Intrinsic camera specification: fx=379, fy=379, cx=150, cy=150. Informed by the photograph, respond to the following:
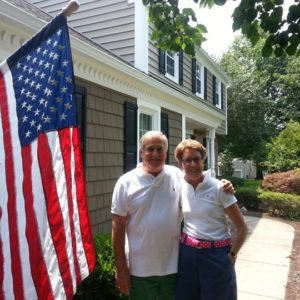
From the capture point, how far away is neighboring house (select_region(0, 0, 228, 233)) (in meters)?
5.59

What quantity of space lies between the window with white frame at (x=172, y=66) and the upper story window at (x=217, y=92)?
18.2 ft

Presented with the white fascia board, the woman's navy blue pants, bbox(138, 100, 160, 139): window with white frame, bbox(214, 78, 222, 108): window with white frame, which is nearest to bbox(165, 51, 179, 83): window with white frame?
the white fascia board

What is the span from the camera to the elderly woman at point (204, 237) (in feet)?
8.48

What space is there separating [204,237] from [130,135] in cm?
486

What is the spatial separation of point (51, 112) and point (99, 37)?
263 inches

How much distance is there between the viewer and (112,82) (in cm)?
665

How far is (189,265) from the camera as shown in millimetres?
2584

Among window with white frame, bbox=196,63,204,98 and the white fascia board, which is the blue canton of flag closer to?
the white fascia board

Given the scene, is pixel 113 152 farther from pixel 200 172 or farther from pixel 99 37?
pixel 200 172

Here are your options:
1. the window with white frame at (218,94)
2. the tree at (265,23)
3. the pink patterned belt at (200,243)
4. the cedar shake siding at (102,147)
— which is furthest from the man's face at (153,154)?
the window with white frame at (218,94)

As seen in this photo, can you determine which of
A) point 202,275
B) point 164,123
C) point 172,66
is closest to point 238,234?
point 202,275

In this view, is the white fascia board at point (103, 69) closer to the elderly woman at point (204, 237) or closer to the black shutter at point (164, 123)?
the black shutter at point (164, 123)

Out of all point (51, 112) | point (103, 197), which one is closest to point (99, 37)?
point (103, 197)

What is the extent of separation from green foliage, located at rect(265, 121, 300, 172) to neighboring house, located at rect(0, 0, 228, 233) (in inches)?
226
